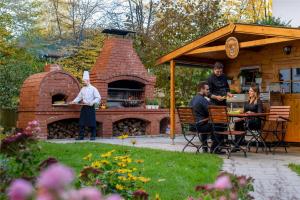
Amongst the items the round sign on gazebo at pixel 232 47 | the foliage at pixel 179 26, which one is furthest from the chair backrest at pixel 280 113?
the foliage at pixel 179 26

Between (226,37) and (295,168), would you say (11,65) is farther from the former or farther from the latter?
(295,168)

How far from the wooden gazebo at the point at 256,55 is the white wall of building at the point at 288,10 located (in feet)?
16.4

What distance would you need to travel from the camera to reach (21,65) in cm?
1714

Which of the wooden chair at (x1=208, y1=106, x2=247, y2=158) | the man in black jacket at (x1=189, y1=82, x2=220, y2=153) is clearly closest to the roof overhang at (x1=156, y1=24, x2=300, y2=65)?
the man in black jacket at (x1=189, y1=82, x2=220, y2=153)

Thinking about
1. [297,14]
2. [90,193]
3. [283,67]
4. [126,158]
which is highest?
[297,14]

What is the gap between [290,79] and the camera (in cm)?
1059

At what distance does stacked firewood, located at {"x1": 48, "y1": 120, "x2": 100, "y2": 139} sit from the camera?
13.3 m

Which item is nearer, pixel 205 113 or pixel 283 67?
pixel 205 113

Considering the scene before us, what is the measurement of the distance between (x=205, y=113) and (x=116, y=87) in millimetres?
6838

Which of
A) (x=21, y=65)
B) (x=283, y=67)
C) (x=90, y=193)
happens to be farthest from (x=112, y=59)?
(x=90, y=193)

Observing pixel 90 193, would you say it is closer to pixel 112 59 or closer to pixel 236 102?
pixel 236 102

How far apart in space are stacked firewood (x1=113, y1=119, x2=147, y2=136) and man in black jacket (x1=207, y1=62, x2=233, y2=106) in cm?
585

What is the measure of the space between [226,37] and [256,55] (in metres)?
1.57

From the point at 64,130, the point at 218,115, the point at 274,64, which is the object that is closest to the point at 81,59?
the point at 64,130
